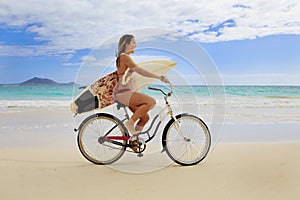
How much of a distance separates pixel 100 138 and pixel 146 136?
1.74ft

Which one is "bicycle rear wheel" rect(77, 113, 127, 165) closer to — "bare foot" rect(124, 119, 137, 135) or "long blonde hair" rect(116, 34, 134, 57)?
"bare foot" rect(124, 119, 137, 135)

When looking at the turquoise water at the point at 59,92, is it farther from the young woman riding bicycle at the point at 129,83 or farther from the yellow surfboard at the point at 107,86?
the young woman riding bicycle at the point at 129,83

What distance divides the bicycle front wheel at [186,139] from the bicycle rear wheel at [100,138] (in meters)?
0.53

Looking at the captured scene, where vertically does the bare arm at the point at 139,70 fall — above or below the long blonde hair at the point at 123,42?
below

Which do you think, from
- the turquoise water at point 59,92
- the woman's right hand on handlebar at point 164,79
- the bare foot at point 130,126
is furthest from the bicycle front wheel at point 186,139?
the turquoise water at point 59,92

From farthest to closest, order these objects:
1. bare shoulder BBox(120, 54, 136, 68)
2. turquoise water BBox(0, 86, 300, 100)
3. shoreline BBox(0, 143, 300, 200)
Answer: turquoise water BBox(0, 86, 300, 100) < bare shoulder BBox(120, 54, 136, 68) < shoreline BBox(0, 143, 300, 200)

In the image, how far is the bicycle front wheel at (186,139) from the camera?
152 inches

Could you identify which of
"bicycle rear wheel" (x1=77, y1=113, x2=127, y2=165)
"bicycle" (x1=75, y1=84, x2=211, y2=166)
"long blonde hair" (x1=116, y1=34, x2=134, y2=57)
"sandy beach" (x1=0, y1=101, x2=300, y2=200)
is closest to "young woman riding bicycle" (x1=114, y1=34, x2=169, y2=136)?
"long blonde hair" (x1=116, y1=34, x2=134, y2=57)

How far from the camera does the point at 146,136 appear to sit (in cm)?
392

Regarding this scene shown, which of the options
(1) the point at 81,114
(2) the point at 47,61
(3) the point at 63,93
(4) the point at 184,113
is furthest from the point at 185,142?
(2) the point at 47,61

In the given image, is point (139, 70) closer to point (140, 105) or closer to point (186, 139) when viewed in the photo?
point (140, 105)

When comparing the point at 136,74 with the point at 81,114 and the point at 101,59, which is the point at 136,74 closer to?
the point at 101,59

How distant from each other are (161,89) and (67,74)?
19.3 meters

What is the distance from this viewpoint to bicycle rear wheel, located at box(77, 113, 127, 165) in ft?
12.7
